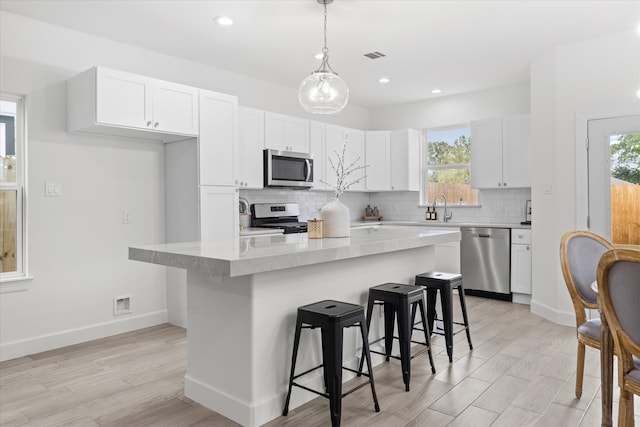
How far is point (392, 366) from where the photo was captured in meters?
3.13

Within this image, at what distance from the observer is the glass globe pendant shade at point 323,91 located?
3055mm

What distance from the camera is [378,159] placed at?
21.4ft

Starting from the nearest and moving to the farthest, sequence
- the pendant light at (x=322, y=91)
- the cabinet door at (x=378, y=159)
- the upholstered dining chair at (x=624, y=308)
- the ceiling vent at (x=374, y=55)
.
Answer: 1. the upholstered dining chair at (x=624, y=308)
2. the pendant light at (x=322, y=91)
3. the ceiling vent at (x=374, y=55)
4. the cabinet door at (x=378, y=159)

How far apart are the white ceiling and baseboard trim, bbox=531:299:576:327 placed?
8.61 feet

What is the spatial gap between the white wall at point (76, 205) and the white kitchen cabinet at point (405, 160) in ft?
10.8

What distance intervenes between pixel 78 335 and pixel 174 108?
2.18 m

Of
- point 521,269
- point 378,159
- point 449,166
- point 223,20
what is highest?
point 223,20

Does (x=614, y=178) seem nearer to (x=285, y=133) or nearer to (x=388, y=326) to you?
(x=388, y=326)

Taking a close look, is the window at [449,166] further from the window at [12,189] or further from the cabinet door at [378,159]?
the window at [12,189]

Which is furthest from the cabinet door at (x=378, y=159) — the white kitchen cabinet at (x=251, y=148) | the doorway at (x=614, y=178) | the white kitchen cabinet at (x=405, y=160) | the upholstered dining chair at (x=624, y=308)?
the upholstered dining chair at (x=624, y=308)

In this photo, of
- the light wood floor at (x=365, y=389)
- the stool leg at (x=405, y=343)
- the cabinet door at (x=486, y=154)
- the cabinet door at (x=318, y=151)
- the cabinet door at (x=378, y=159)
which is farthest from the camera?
the cabinet door at (x=378, y=159)

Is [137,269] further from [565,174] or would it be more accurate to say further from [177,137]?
[565,174]

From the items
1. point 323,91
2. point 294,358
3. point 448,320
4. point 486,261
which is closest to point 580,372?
point 448,320

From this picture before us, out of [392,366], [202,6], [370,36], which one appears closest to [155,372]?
[392,366]
